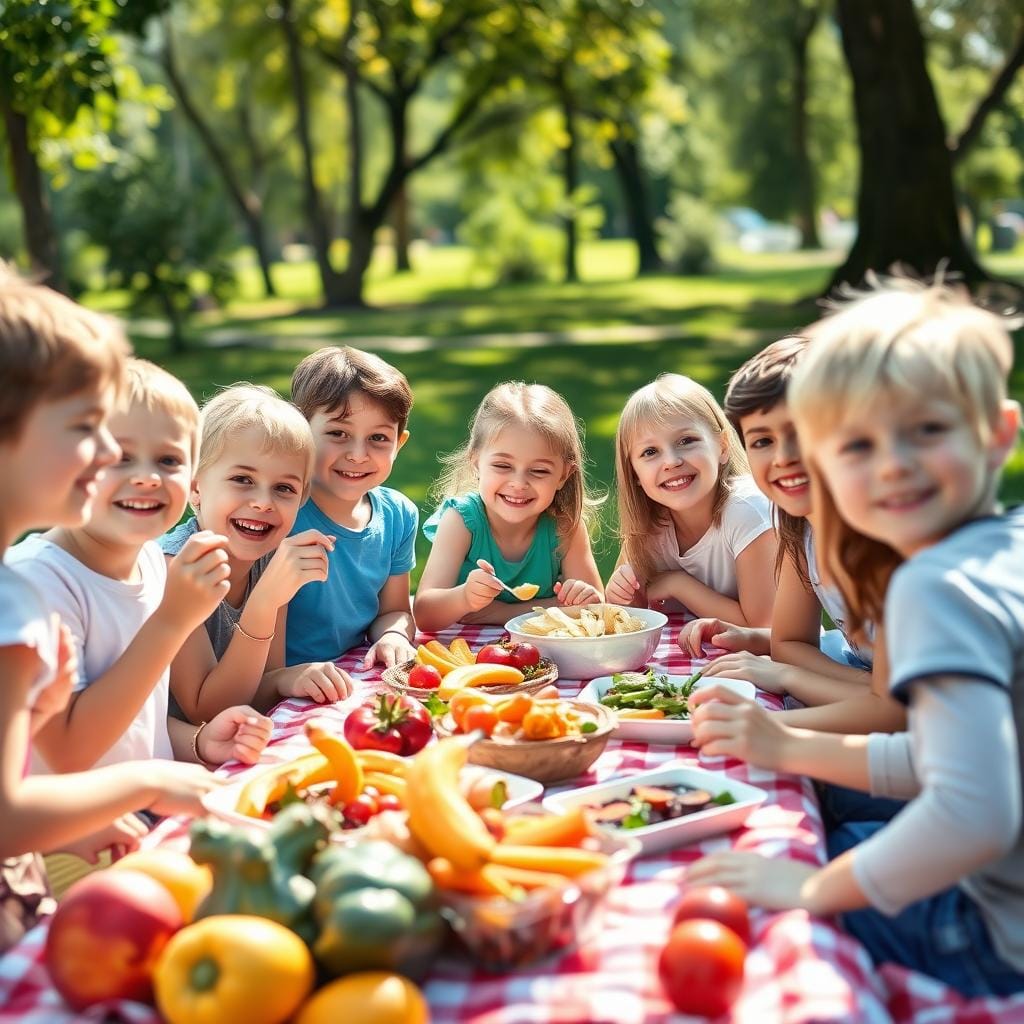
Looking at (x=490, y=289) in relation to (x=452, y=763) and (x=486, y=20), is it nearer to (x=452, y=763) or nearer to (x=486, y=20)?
(x=486, y=20)

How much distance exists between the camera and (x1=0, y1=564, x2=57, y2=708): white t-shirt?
1.87 m

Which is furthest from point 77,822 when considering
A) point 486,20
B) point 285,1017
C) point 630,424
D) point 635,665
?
point 486,20

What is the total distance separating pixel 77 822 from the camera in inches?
79.0

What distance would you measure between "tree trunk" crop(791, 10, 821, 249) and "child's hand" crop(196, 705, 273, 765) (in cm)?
3175

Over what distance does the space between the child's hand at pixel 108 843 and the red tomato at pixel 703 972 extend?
3.69ft

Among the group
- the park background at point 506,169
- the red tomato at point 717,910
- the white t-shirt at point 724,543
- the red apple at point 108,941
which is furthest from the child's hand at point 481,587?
the park background at point 506,169

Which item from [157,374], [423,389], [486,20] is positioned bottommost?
[423,389]

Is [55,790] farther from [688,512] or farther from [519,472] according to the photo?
A: [688,512]

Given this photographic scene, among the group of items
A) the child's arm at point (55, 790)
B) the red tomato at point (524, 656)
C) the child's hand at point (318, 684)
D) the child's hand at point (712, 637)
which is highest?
the child's arm at point (55, 790)

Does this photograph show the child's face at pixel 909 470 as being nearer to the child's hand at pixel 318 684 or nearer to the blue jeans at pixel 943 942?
the blue jeans at pixel 943 942

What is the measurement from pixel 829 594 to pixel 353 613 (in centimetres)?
141

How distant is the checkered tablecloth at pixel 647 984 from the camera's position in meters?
1.63

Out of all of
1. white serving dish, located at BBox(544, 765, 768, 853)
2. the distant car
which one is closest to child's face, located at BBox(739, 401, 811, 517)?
white serving dish, located at BBox(544, 765, 768, 853)

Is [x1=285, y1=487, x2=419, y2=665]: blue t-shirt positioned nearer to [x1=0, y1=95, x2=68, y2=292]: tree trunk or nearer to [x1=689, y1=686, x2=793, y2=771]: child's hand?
[x1=689, y1=686, x2=793, y2=771]: child's hand
